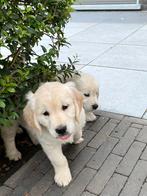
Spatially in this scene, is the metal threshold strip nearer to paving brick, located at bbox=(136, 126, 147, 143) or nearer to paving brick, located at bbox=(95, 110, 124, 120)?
paving brick, located at bbox=(95, 110, 124, 120)

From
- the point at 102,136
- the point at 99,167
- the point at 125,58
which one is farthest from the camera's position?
the point at 125,58

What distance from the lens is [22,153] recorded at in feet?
12.2

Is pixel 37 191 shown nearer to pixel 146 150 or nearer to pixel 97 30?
pixel 146 150

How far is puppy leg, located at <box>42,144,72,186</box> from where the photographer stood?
3115 millimetres

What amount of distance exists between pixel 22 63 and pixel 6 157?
1062 millimetres

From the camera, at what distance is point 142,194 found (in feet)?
9.67

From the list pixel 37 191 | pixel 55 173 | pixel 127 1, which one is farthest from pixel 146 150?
pixel 127 1

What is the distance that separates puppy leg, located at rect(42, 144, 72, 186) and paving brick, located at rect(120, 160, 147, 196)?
21.7 inches

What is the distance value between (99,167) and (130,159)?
34 centimetres

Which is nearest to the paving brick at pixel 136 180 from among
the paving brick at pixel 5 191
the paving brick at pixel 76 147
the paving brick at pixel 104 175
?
the paving brick at pixel 104 175

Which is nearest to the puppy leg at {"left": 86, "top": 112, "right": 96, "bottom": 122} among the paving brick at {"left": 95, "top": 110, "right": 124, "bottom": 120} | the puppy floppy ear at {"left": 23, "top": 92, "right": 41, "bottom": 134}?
the paving brick at {"left": 95, "top": 110, "right": 124, "bottom": 120}

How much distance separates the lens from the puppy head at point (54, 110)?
2850 mm

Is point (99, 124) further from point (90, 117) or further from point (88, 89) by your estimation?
point (88, 89)

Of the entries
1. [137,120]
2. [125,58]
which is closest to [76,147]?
[137,120]
